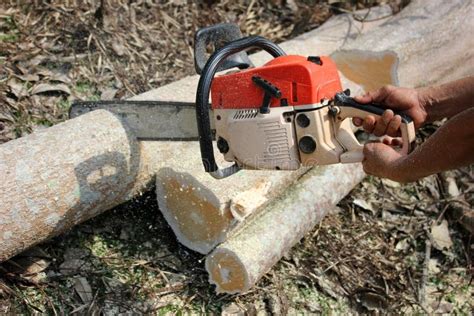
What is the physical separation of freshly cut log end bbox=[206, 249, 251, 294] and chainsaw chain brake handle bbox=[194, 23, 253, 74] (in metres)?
0.88

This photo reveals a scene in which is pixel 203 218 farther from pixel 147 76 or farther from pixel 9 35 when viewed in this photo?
pixel 9 35

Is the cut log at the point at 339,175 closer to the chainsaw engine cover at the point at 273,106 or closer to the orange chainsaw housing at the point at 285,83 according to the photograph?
the chainsaw engine cover at the point at 273,106

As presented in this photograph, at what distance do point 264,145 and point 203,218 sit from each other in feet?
2.25

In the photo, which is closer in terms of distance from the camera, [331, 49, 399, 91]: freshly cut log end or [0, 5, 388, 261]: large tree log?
[0, 5, 388, 261]: large tree log

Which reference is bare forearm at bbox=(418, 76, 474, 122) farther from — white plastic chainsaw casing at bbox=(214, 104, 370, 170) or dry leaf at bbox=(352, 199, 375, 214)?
dry leaf at bbox=(352, 199, 375, 214)

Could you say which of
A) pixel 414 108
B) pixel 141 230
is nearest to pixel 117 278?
pixel 141 230

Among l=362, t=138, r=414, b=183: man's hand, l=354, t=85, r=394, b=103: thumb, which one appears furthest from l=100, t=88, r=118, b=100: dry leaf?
l=362, t=138, r=414, b=183: man's hand

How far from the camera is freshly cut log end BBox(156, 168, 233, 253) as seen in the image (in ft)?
9.96

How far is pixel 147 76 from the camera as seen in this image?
13.9 ft

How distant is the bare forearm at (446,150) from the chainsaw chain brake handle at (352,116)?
5.0 inches

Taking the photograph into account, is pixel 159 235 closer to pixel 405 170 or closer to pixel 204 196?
pixel 204 196

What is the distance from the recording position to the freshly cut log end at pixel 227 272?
2.97 m

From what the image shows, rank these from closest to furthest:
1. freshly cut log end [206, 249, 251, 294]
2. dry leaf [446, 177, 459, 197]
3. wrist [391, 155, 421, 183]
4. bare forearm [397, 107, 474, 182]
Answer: bare forearm [397, 107, 474, 182] < wrist [391, 155, 421, 183] < freshly cut log end [206, 249, 251, 294] < dry leaf [446, 177, 459, 197]

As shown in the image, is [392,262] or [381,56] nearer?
[392,262]
